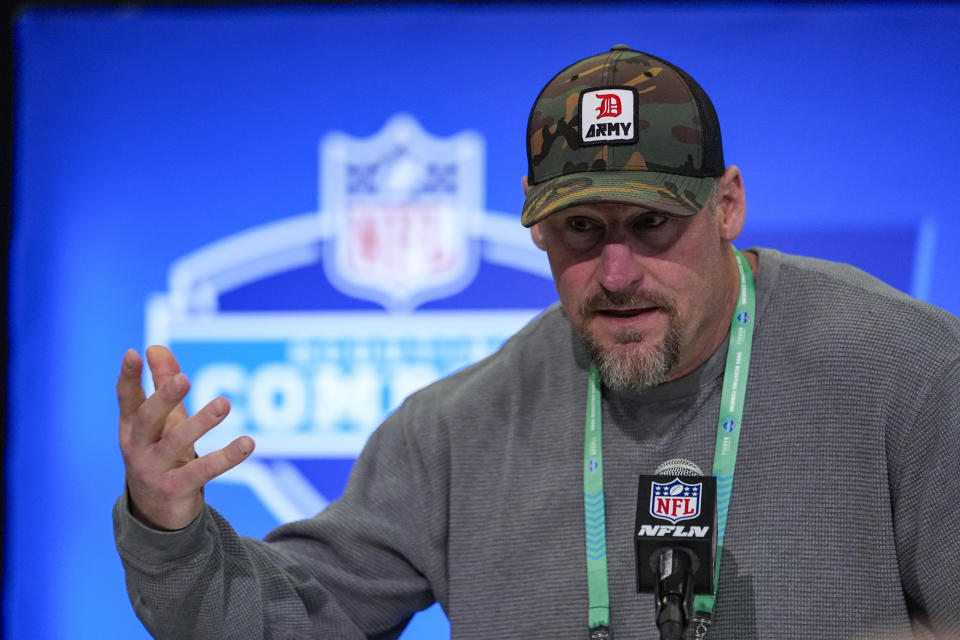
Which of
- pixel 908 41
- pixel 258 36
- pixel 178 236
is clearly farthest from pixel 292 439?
pixel 908 41

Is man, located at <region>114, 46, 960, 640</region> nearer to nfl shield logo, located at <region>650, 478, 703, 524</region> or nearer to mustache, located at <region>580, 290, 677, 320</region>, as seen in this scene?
mustache, located at <region>580, 290, 677, 320</region>

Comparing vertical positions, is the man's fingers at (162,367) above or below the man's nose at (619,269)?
below

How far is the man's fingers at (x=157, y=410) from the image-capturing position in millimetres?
1316

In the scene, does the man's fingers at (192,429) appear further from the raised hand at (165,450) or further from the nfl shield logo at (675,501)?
the nfl shield logo at (675,501)

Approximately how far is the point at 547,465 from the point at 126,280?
1641 millimetres

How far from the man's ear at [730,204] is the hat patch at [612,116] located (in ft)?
0.59

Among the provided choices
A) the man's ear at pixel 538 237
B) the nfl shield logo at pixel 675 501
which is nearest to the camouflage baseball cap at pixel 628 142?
the man's ear at pixel 538 237

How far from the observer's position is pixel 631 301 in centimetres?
148

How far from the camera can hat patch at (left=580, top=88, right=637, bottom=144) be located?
4.79 ft

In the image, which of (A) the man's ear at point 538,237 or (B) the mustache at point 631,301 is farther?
(A) the man's ear at point 538,237

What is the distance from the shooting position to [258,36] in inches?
114

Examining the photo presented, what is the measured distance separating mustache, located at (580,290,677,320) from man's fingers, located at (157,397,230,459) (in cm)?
50

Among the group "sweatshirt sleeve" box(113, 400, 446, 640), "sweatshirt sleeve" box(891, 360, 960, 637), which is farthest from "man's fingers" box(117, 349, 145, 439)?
"sweatshirt sleeve" box(891, 360, 960, 637)

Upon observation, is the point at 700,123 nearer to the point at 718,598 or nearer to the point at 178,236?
the point at 718,598
